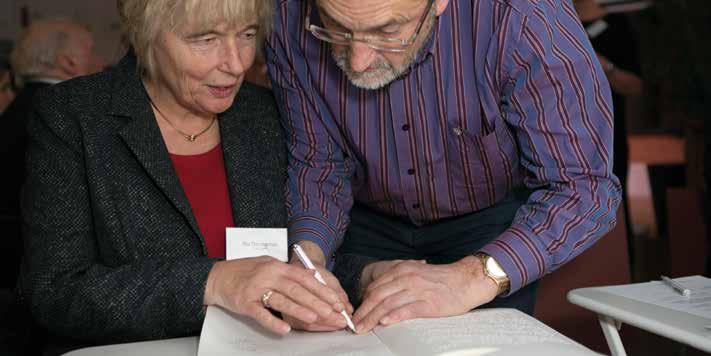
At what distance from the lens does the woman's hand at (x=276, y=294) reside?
4.72 ft

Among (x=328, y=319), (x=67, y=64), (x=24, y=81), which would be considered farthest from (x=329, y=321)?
(x=24, y=81)

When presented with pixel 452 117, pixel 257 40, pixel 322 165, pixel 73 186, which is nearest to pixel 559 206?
pixel 452 117

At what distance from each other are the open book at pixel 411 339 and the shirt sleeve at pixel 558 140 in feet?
0.65

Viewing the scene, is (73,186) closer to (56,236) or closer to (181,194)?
(56,236)

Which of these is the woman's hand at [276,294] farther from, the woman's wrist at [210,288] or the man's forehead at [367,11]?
the man's forehead at [367,11]

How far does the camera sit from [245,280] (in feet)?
4.95

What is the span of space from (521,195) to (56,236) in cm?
115

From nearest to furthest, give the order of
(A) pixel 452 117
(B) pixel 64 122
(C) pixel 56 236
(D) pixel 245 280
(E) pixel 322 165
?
(D) pixel 245 280 → (C) pixel 56 236 → (B) pixel 64 122 → (A) pixel 452 117 → (E) pixel 322 165

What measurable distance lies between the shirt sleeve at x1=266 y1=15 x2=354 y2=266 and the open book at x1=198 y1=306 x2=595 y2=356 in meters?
0.50

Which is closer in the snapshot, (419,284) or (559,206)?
(419,284)

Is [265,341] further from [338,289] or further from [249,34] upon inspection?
[249,34]

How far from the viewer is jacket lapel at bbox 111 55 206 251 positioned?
178cm

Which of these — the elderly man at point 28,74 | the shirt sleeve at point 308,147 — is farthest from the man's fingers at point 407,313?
the elderly man at point 28,74

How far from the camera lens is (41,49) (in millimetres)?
3600
